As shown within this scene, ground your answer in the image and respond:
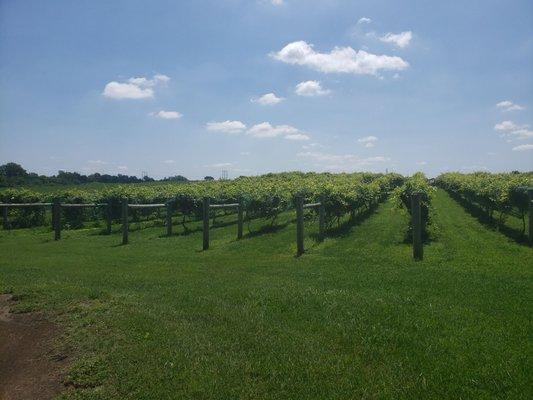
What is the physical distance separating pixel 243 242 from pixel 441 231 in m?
7.38

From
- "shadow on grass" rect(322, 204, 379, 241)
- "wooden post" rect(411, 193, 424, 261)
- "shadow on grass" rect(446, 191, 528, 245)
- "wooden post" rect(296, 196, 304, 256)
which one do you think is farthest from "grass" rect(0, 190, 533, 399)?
"shadow on grass" rect(322, 204, 379, 241)

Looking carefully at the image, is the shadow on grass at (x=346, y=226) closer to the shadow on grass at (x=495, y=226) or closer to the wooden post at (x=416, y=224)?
the wooden post at (x=416, y=224)

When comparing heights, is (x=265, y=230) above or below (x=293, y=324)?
below

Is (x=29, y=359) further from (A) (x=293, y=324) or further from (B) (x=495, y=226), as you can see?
(B) (x=495, y=226)

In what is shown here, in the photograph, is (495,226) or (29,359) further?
(495,226)

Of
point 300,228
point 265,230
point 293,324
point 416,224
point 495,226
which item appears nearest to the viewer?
point 293,324

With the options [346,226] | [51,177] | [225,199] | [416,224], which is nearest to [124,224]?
[225,199]

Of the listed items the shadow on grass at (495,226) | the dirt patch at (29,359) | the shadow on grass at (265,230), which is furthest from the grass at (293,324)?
the shadow on grass at (265,230)

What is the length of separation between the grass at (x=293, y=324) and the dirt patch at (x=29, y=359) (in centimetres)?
21

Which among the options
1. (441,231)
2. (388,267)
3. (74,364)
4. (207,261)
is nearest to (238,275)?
(207,261)

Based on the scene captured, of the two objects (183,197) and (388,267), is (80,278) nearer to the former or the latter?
(388,267)

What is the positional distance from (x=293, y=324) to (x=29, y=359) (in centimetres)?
318

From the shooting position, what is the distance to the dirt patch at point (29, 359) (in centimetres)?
451

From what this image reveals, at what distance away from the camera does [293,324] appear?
5754 millimetres
